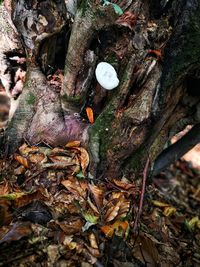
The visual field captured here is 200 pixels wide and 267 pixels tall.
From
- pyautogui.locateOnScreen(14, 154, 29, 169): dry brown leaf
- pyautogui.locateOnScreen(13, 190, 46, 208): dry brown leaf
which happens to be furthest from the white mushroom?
pyautogui.locateOnScreen(13, 190, 46, 208): dry brown leaf

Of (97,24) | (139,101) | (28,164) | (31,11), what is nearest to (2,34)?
(31,11)

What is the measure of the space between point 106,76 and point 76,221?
115cm

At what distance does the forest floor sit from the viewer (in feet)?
6.44

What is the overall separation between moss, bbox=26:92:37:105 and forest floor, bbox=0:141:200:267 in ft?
1.32

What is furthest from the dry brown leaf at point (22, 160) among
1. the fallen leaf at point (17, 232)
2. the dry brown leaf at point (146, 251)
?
the dry brown leaf at point (146, 251)

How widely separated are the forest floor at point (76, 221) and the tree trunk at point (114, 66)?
167mm

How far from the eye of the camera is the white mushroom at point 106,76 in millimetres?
2352

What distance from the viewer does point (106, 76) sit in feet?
7.71

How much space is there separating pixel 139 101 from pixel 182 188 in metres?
2.29

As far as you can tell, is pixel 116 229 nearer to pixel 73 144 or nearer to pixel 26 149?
pixel 73 144

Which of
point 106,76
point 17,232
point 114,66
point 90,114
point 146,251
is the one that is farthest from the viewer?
point 90,114

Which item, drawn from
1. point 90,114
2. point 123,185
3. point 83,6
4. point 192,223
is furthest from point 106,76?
point 192,223

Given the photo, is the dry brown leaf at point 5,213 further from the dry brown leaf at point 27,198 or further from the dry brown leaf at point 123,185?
the dry brown leaf at point 123,185

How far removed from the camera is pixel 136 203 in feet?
8.42
